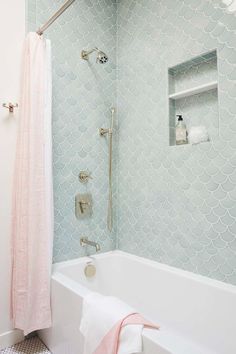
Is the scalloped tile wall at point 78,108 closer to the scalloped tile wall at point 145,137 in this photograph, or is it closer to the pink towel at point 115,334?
the scalloped tile wall at point 145,137

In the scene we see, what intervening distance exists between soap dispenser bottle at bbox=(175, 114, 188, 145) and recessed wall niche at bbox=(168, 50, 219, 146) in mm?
39

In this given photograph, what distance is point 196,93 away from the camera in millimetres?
1844

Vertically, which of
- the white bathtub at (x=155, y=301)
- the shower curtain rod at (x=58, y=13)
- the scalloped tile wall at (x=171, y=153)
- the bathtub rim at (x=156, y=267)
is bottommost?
the white bathtub at (x=155, y=301)

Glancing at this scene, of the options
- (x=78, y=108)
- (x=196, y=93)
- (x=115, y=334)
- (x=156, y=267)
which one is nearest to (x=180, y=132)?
(x=196, y=93)

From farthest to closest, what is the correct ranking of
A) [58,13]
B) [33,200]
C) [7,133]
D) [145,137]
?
[145,137] → [7,133] → [33,200] → [58,13]

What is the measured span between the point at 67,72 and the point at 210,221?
5.00 ft

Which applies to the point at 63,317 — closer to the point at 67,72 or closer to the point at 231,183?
the point at 231,183

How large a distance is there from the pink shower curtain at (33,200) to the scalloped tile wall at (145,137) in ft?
0.99

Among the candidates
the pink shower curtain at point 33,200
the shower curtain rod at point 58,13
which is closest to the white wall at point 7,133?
the pink shower curtain at point 33,200

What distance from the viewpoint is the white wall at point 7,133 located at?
1792mm

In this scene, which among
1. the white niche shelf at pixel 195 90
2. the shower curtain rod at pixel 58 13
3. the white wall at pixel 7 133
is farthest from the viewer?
the white wall at pixel 7 133

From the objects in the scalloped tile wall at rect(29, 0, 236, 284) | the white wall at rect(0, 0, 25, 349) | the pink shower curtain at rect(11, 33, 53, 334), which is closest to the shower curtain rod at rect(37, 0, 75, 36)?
the pink shower curtain at rect(11, 33, 53, 334)

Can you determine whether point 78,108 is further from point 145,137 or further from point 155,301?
point 155,301

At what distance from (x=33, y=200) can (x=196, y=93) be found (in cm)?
130
